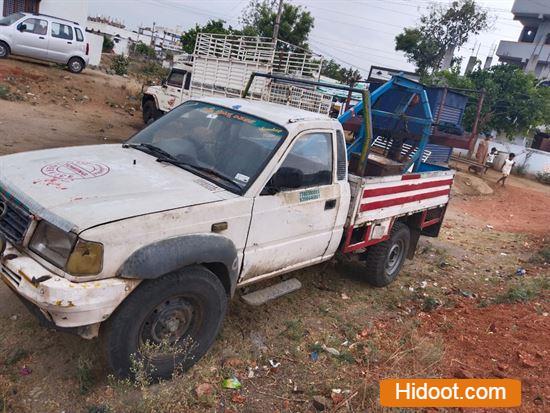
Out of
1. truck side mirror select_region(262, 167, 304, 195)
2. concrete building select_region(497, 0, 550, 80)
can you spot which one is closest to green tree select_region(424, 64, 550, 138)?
concrete building select_region(497, 0, 550, 80)

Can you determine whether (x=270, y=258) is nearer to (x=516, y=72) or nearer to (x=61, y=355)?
(x=61, y=355)

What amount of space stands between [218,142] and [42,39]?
14.9m

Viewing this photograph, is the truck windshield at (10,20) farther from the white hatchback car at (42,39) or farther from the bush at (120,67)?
the bush at (120,67)

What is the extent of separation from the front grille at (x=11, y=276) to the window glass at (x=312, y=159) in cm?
188

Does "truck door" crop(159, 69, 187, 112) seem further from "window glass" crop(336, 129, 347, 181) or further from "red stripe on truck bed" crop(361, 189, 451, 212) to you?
"window glass" crop(336, 129, 347, 181)

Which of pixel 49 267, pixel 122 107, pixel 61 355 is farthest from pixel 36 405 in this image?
pixel 122 107

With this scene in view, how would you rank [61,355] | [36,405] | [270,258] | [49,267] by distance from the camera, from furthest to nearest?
[270,258] < [61,355] < [36,405] < [49,267]

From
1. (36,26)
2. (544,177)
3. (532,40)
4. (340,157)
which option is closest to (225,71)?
(36,26)

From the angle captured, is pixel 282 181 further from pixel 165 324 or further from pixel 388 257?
pixel 388 257

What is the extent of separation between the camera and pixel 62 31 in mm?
15375

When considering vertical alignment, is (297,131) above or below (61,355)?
above

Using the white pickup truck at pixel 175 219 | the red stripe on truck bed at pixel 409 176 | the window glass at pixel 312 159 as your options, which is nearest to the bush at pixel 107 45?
the white pickup truck at pixel 175 219

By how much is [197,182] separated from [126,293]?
0.96 metres

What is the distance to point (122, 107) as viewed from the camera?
15430 mm
